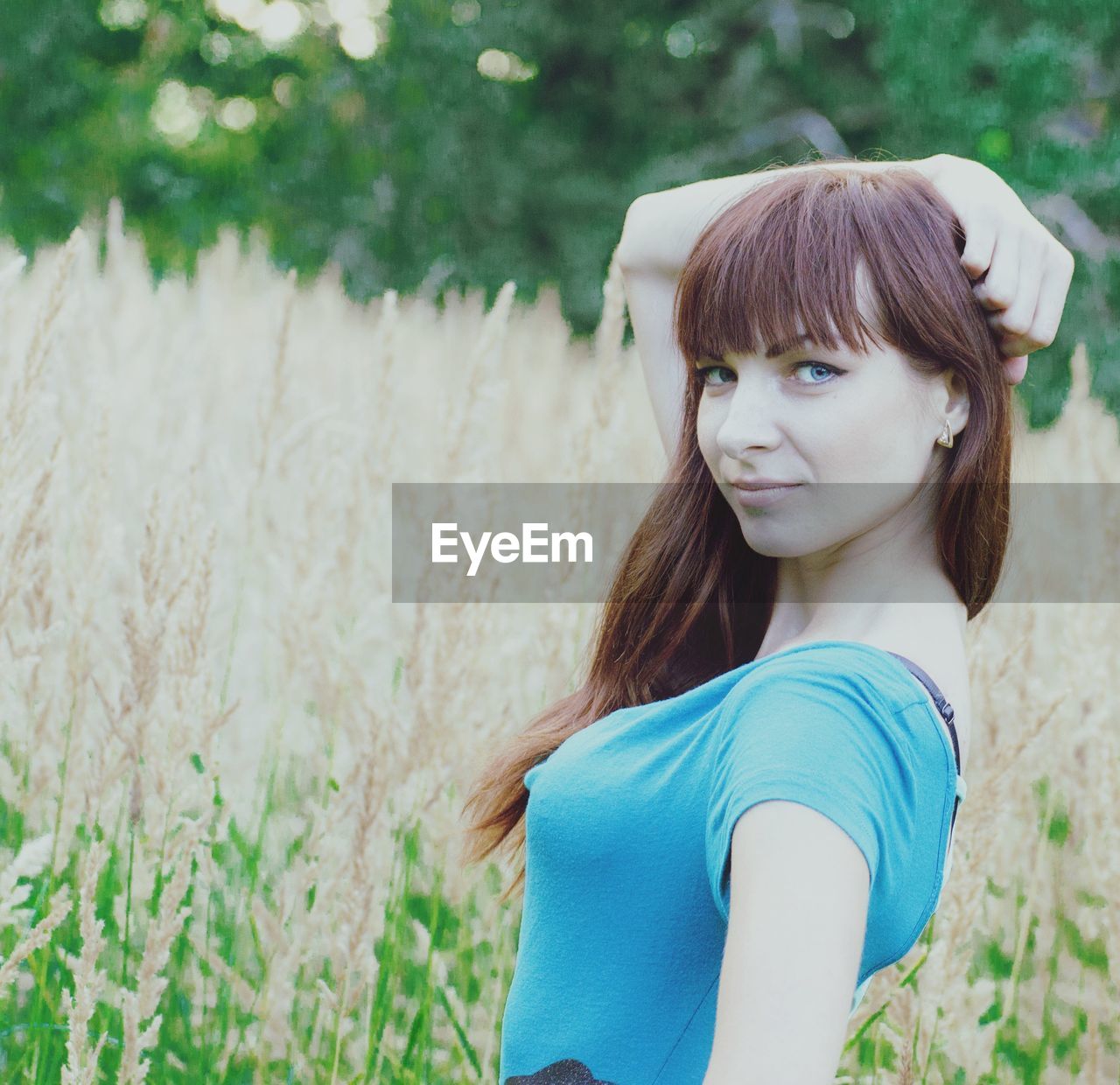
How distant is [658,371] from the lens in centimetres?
170

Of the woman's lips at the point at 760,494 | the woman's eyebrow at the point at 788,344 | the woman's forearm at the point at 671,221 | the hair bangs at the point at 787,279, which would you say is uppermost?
the woman's forearm at the point at 671,221

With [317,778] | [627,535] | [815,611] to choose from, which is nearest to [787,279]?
[815,611]

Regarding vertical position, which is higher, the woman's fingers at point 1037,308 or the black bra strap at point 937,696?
the woman's fingers at point 1037,308

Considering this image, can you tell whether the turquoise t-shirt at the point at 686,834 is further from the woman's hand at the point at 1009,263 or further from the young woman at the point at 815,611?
the woman's hand at the point at 1009,263

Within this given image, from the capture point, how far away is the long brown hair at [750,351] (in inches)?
43.4

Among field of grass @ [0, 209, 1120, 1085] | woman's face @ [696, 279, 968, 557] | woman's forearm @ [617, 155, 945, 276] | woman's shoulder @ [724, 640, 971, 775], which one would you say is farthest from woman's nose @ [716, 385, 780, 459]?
field of grass @ [0, 209, 1120, 1085]

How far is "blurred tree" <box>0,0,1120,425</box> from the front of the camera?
9820mm

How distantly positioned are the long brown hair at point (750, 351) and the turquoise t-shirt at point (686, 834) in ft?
0.60

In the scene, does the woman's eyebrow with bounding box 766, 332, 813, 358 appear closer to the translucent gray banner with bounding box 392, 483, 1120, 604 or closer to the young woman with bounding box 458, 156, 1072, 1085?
the young woman with bounding box 458, 156, 1072, 1085

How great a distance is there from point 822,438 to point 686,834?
33cm

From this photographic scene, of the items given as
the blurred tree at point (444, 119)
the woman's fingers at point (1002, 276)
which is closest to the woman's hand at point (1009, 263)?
the woman's fingers at point (1002, 276)

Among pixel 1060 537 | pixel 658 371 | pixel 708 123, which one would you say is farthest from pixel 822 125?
pixel 658 371

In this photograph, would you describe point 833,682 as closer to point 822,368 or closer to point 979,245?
point 822,368

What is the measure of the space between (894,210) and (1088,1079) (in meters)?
1.39
